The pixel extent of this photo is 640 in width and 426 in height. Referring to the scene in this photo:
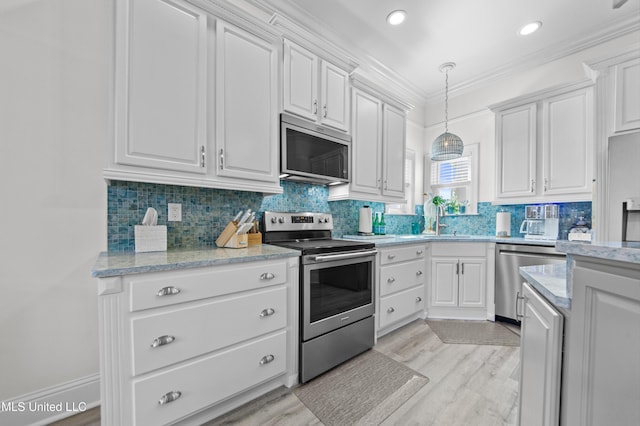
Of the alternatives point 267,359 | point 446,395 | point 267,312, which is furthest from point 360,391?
point 267,312

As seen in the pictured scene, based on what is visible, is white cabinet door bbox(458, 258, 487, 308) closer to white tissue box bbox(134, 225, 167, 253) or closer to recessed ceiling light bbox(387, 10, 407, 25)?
recessed ceiling light bbox(387, 10, 407, 25)

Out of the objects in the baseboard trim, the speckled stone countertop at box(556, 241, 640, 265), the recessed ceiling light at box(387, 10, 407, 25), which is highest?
the recessed ceiling light at box(387, 10, 407, 25)

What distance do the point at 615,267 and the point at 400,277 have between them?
6.47 ft

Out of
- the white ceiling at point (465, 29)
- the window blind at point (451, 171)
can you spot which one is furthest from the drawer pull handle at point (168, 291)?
the window blind at point (451, 171)

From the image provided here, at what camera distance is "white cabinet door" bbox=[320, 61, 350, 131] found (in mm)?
2312

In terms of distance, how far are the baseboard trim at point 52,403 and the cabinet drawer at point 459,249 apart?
3.12 m

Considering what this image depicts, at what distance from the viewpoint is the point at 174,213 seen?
1838mm

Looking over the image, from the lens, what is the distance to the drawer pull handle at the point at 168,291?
4.07 feet

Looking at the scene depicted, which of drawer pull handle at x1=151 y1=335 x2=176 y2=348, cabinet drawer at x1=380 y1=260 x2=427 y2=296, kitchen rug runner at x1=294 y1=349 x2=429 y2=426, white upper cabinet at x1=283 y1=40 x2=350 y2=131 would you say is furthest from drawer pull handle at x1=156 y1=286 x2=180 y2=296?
cabinet drawer at x1=380 y1=260 x2=427 y2=296

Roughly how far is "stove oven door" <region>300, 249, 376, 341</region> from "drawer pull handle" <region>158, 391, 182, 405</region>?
0.78 metres

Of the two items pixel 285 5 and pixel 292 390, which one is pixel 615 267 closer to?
pixel 292 390

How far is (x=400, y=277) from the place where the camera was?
2.61 meters

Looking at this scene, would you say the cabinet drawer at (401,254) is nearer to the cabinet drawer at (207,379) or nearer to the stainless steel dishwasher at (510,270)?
the stainless steel dishwasher at (510,270)

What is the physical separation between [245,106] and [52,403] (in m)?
2.14
